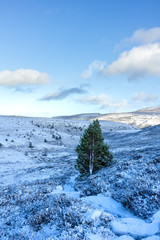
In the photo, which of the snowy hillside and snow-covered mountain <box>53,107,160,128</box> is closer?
the snowy hillside

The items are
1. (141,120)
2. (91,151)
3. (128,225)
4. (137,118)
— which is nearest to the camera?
(128,225)

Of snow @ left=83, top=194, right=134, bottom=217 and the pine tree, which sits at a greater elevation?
the pine tree

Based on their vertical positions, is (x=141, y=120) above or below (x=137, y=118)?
below

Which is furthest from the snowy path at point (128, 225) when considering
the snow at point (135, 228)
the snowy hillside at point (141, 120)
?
the snowy hillside at point (141, 120)

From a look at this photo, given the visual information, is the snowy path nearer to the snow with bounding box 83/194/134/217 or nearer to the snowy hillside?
the snow with bounding box 83/194/134/217

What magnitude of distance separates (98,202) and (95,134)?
8.68 metres

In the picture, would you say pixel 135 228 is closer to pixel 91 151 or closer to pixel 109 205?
pixel 109 205

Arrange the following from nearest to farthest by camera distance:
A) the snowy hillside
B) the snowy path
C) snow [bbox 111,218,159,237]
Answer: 1. the snowy path
2. snow [bbox 111,218,159,237]
3. the snowy hillside

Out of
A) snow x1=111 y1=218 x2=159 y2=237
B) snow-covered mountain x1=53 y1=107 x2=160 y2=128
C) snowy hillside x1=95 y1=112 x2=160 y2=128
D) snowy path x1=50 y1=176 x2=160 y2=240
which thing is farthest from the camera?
snow-covered mountain x1=53 y1=107 x2=160 y2=128

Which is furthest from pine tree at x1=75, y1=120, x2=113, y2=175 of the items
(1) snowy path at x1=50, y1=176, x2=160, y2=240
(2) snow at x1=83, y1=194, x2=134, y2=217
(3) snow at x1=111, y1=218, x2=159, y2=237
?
(3) snow at x1=111, y1=218, x2=159, y2=237

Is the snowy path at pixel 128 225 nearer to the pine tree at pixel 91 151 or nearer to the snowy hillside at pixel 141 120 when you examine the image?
the pine tree at pixel 91 151

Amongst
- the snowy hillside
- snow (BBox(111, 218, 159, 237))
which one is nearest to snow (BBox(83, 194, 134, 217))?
snow (BBox(111, 218, 159, 237))

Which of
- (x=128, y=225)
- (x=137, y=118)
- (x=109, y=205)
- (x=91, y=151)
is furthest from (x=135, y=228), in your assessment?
(x=137, y=118)

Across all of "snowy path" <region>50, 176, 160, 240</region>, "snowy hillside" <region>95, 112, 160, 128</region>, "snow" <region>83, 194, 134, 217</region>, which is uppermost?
"snowy hillside" <region>95, 112, 160, 128</region>
